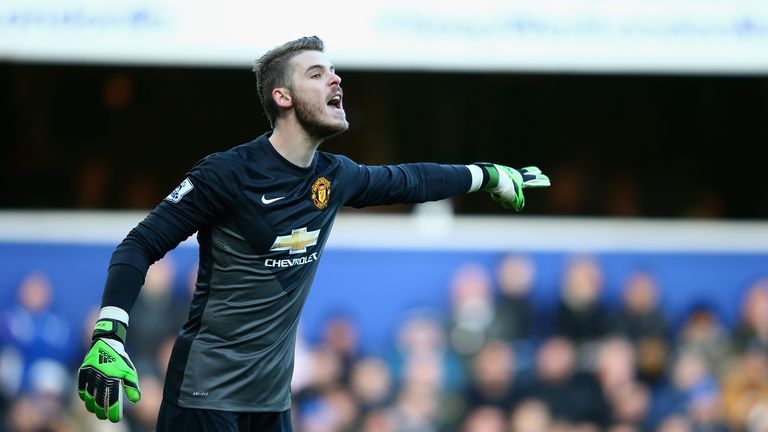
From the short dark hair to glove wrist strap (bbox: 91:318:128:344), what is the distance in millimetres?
999

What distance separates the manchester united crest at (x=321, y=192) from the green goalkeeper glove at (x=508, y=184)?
0.78m

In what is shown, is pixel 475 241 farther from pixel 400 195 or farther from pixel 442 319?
pixel 400 195

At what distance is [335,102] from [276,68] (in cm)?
26

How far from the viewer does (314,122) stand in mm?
4531

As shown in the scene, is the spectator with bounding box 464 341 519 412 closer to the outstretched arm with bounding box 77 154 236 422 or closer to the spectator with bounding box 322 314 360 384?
the spectator with bounding box 322 314 360 384

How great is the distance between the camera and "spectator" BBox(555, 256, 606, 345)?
37.2 ft

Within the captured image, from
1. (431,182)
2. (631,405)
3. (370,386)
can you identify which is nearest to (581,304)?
(631,405)

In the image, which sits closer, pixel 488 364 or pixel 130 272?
pixel 130 272

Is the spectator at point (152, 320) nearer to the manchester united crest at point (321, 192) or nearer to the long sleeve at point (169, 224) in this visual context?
the manchester united crest at point (321, 192)

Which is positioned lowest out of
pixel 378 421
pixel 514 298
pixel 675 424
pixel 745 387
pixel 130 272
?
pixel 675 424

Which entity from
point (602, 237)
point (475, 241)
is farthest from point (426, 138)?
point (602, 237)

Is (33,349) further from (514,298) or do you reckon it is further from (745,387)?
(745,387)

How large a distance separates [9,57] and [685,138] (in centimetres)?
658

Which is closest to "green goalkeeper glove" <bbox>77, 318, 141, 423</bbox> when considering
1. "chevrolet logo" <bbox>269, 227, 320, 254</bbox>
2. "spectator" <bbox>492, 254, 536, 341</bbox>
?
"chevrolet logo" <bbox>269, 227, 320, 254</bbox>
